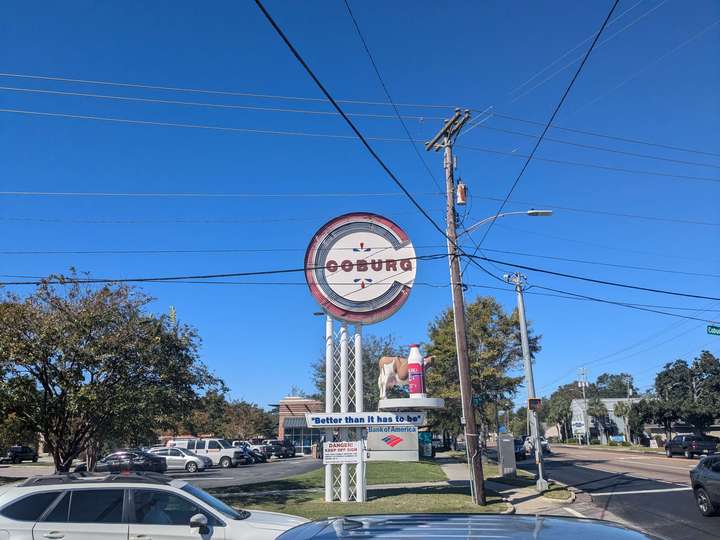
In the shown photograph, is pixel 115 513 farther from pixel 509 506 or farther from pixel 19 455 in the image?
pixel 19 455

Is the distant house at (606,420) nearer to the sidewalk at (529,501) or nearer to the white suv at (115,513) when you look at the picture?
the sidewalk at (529,501)

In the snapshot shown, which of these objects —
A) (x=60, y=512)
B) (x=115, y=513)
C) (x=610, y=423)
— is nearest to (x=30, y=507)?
(x=60, y=512)

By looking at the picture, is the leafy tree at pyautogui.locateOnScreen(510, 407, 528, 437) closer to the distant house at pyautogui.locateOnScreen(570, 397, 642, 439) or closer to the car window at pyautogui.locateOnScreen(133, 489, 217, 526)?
the distant house at pyautogui.locateOnScreen(570, 397, 642, 439)

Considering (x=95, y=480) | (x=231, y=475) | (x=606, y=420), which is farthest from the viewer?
(x=606, y=420)

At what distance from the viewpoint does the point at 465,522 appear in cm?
277

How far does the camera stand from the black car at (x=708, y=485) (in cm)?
1317

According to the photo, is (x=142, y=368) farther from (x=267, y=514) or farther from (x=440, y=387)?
(x=440, y=387)

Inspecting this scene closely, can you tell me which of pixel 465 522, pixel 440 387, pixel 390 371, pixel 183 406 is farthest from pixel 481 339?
pixel 465 522

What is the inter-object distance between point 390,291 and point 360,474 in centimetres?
563

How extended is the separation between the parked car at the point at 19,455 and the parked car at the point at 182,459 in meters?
21.4

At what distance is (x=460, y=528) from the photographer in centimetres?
262

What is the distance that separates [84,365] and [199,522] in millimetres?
9086

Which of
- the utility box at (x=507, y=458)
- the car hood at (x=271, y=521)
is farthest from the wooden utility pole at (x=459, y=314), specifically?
the car hood at (x=271, y=521)

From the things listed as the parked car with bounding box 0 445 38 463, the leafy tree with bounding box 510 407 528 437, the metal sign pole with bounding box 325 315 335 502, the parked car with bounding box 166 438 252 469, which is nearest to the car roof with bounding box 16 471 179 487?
the metal sign pole with bounding box 325 315 335 502
